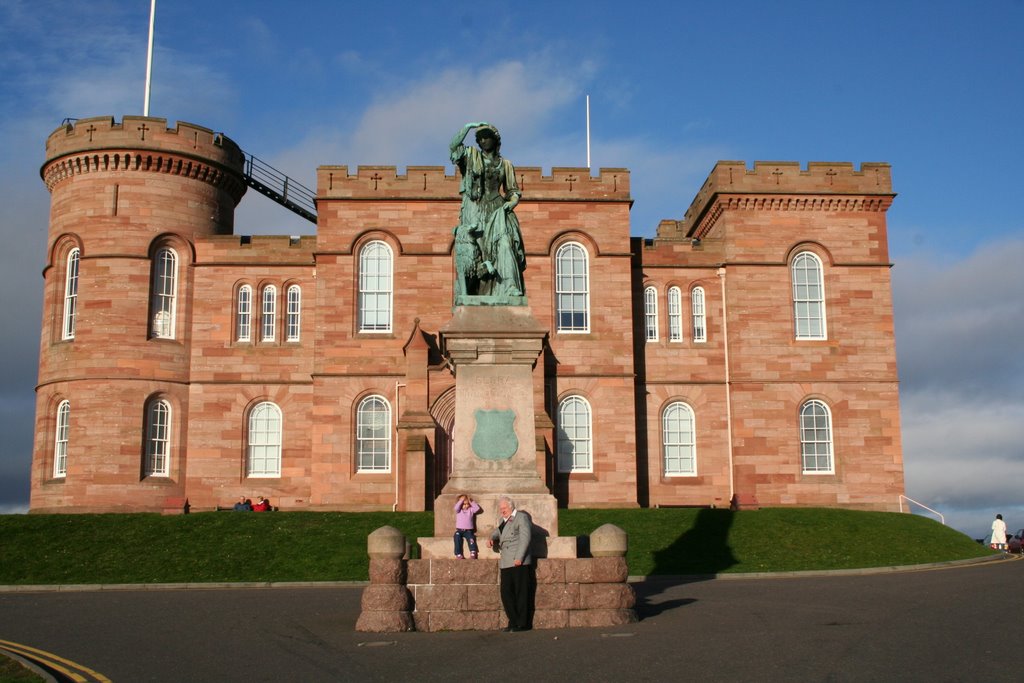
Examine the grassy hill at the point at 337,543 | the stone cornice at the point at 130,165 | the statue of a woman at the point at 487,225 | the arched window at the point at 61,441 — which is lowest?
the grassy hill at the point at 337,543

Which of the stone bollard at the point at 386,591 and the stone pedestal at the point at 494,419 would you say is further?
the stone pedestal at the point at 494,419

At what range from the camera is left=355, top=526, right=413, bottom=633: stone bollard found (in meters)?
13.7

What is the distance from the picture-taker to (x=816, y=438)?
118 ft

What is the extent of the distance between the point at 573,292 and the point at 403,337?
5.86 m

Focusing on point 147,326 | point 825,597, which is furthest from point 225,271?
point 825,597

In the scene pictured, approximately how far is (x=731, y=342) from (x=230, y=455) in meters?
17.2

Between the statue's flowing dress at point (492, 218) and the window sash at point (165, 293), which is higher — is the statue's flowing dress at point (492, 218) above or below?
below

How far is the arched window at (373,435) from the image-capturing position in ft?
114

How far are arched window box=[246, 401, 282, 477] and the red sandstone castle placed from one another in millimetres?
94

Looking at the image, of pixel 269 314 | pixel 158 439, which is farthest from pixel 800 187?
pixel 158 439

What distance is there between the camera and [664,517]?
29.4 m

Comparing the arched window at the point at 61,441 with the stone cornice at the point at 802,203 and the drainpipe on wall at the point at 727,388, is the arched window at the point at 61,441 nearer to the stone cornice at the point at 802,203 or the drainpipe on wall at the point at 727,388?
the drainpipe on wall at the point at 727,388

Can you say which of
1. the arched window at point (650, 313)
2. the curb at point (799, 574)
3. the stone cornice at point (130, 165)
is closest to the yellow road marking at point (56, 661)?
the curb at point (799, 574)

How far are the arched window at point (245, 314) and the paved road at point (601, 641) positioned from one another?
18474 mm
